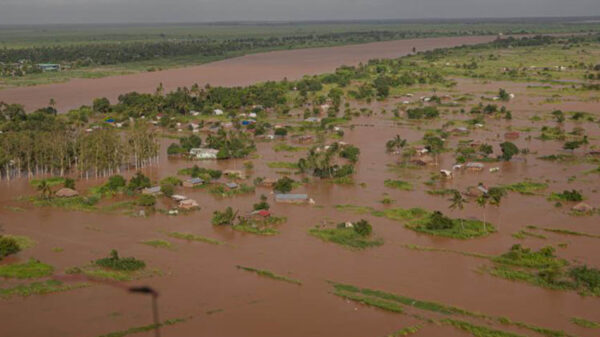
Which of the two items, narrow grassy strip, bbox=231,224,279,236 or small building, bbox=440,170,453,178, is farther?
small building, bbox=440,170,453,178

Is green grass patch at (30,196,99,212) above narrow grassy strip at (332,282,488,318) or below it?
above

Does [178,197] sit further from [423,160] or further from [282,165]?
[423,160]

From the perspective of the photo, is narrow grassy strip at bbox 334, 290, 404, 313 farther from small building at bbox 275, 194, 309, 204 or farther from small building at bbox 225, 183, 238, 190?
small building at bbox 225, 183, 238, 190

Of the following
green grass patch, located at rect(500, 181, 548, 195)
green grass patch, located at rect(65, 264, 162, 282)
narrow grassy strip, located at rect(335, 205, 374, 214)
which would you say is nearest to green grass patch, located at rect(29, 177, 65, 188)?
green grass patch, located at rect(65, 264, 162, 282)

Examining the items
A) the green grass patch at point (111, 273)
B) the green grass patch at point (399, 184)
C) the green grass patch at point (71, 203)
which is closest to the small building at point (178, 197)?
the green grass patch at point (71, 203)

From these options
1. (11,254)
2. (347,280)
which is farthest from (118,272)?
(347,280)

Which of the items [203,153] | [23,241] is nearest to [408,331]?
[23,241]

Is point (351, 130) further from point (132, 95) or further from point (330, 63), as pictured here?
point (330, 63)
